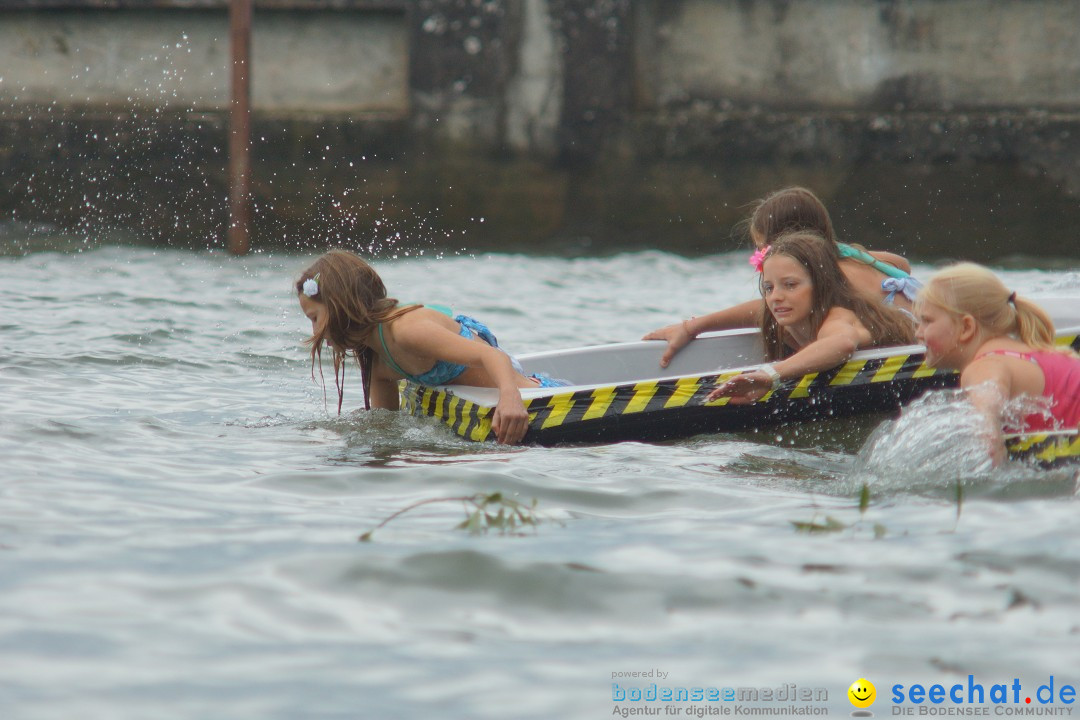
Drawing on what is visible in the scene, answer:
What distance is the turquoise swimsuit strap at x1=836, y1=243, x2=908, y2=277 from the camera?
5.61 m

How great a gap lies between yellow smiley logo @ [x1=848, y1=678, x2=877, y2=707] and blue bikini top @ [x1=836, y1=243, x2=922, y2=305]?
333cm

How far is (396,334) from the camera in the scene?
5.05 meters

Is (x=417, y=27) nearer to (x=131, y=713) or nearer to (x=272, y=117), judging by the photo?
(x=272, y=117)

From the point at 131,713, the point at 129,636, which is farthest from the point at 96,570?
the point at 131,713

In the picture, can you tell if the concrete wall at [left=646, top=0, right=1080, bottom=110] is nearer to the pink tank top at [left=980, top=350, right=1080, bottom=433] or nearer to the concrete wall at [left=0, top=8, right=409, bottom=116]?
the concrete wall at [left=0, top=8, right=409, bottom=116]

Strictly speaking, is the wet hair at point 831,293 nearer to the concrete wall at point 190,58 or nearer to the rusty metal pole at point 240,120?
the rusty metal pole at point 240,120

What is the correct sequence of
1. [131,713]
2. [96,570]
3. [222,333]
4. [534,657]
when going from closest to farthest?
[131,713]
[534,657]
[96,570]
[222,333]

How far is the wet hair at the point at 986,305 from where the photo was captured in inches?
163

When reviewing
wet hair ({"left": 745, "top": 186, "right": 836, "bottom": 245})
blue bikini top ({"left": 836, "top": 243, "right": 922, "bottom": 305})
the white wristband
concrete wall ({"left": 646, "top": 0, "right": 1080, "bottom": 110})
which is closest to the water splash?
the white wristband

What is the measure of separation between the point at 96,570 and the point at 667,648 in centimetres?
139

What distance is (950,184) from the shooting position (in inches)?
518

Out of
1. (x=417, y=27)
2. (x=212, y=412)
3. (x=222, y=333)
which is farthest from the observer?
(x=417, y=27)

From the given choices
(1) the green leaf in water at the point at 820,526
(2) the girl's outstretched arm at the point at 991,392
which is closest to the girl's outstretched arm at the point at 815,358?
(2) the girl's outstretched arm at the point at 991,392

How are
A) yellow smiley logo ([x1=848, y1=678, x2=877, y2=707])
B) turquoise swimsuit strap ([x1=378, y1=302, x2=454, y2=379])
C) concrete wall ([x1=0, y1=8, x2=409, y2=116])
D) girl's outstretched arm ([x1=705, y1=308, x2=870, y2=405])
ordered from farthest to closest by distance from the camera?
concrete wall ([x1=0, y1=8, x2=409, y2=116]) < turquoise swimsuit strap ([x1=378, y1=302, x2=454, y2=379]) < girl's outstretched arm ([x1=705, y1=308, x2=870, y2=405]) < yellow smiley logo ([x1=848, y1=678, x2=877, y2=707])
